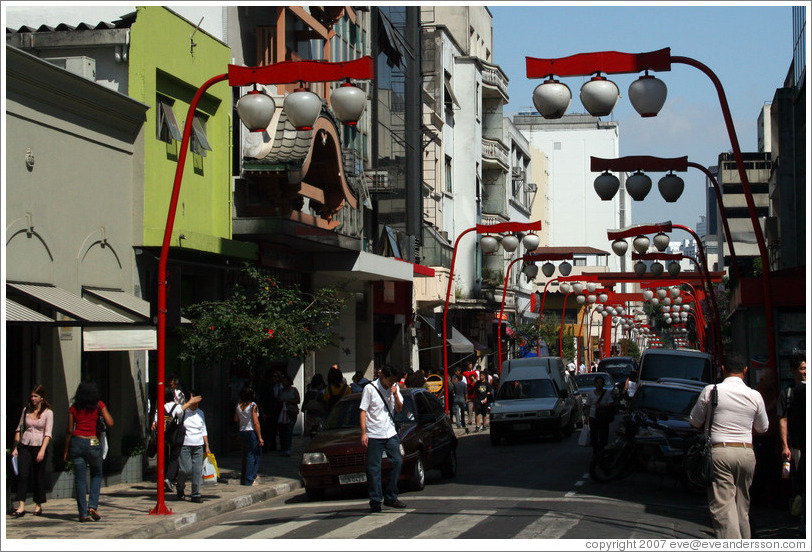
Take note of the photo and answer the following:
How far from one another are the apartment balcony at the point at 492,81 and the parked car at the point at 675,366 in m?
36.5

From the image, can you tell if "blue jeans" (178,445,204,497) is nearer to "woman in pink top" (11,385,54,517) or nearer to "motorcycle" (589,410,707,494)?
"woman in pink top" (11,385,54,517)

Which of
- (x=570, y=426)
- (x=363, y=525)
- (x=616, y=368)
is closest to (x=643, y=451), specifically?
(x=363, y=525)

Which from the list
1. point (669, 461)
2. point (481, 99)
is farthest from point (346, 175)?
point (481, 99)

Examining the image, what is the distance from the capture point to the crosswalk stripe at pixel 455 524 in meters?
12.1

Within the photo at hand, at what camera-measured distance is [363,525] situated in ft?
43.5

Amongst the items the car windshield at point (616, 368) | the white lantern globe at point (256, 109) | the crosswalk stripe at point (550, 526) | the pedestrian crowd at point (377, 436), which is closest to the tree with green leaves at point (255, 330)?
the pedestrian crowd at point (377, 436)

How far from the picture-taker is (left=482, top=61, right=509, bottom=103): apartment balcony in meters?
65.2

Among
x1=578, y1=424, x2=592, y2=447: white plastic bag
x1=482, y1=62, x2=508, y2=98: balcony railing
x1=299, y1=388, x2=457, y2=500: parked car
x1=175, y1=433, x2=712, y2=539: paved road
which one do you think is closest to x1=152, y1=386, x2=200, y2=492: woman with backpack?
x1=175, y1=433, x2=712, y2=539: paved road

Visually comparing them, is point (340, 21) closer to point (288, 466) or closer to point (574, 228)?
point (288, 466)

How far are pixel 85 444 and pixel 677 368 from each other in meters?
20.5

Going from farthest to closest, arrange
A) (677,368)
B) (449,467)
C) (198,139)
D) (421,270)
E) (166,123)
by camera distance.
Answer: (421,270) < (677,368) < (198,139) < (166,123) < (449,467)

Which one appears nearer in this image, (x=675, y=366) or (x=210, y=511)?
(x=210, y=511)

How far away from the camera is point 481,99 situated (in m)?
64.1

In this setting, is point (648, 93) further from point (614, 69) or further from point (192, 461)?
point (192, 461)
